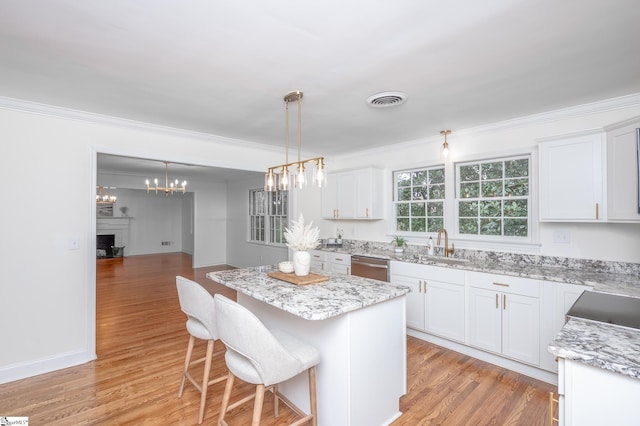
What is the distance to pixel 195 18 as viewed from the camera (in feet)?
5.21

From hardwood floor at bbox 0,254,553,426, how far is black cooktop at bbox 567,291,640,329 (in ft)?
3.06

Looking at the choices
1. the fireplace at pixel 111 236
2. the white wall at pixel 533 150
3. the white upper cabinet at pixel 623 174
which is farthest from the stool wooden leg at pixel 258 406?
the fireplace at pixel 111 236

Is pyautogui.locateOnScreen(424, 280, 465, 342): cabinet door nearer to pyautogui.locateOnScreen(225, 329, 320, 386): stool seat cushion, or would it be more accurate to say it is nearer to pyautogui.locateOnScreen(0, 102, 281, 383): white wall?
pyautogui.locateOnScreen(225, 329, 320, 386): stool seat cushion

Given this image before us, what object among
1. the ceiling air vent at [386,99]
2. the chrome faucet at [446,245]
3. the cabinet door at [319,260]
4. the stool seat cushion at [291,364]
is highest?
the ceiling air vent at [386,99]

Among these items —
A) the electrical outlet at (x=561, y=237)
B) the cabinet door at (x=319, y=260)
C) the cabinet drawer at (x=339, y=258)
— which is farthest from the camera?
the cabinet door at (x=319, y=260)

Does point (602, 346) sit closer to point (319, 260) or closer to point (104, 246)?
point (319, 260)

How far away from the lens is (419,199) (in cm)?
436

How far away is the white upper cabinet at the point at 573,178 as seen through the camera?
8.53 ft

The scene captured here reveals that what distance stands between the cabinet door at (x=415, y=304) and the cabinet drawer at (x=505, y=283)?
1.96 ft

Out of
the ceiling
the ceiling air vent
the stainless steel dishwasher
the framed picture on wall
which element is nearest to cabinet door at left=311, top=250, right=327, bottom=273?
the stainless steel dishwasher

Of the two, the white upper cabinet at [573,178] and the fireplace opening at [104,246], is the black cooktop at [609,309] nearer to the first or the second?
the white upper cabinet at [573,178]

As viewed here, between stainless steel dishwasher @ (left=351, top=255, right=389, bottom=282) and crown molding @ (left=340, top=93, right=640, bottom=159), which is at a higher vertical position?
crown molding @ (left=340, top=93, right=640, bottom=159)

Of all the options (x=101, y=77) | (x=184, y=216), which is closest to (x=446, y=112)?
(x=101, y=77)

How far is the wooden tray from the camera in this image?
2.27 metres
